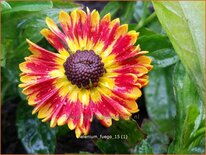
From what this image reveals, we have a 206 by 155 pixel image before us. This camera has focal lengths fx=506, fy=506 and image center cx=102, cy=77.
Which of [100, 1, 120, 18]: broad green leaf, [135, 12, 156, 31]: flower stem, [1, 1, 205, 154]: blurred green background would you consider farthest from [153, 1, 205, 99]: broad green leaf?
[100, 1, 120, 18]: broad green leaf

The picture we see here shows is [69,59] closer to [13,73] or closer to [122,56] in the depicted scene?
[122,56]

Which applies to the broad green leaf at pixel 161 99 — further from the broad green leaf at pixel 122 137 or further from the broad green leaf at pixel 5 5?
the broad green leaf at pixel 5 5

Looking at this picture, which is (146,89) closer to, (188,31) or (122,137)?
(122,137)

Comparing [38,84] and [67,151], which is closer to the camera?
[38,84]

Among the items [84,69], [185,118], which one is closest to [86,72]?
[84,69]

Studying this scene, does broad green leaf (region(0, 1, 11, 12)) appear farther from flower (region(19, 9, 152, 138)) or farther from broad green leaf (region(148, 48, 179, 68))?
broad green leaf (region(148, 48, 179, 68))

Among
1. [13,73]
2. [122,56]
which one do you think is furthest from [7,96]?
[122,56]
